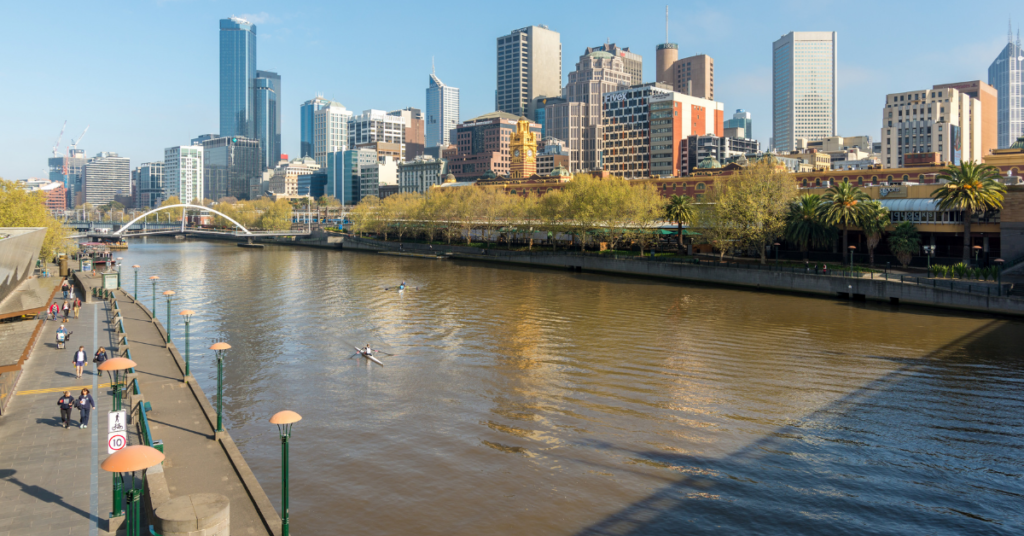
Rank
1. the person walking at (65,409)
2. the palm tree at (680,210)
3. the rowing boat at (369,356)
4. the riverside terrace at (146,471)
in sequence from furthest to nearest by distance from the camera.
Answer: the palm tree at (680,210)
the rowing boat at (369,356)
the person walking at (65,409)
the riverside terrace at (146,471)

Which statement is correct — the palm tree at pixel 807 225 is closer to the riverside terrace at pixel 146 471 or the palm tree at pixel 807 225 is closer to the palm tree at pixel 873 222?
the palm tree at pixel 873 222

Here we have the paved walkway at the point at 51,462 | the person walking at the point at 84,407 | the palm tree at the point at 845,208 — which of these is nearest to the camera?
the paved walkway at the point at 51,462

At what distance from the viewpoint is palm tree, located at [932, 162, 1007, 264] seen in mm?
59125

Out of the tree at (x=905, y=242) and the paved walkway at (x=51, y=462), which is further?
the tree at (x=905, y=242)

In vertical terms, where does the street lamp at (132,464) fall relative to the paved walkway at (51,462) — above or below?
above

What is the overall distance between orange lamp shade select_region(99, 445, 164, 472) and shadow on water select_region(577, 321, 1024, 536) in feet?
36.2

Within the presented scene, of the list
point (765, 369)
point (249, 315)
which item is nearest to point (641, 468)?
point (765, 369)

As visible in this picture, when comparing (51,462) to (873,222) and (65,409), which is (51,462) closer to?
(65,409)

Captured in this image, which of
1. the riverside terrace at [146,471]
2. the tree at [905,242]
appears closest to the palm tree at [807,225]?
the tree at [905,242]

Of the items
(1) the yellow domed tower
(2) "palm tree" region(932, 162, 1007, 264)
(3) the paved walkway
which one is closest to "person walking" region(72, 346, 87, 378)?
(3) the paved walkway

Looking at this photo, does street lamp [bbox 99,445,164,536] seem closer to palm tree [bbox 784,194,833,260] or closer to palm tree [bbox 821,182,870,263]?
palm tree [bbox 821,182,870,263]

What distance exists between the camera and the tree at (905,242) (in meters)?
66.4

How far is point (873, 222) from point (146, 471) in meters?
68.9

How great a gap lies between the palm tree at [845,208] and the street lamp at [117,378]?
6406 cm
